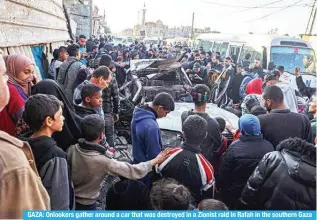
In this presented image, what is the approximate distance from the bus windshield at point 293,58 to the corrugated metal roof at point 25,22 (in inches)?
301

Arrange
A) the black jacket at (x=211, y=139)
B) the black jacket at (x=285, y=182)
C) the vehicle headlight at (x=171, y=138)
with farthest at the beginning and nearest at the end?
the vehicle headlight at (x=171, y=138), the black jacket at (x=211, y=139), the black jacket at (x=285, y=182)

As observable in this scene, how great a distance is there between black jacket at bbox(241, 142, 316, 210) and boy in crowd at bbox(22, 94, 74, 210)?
144 cm

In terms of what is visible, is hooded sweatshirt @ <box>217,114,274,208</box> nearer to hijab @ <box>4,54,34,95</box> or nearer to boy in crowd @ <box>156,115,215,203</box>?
boy in crowd @ <box>156,115,215,203</box>

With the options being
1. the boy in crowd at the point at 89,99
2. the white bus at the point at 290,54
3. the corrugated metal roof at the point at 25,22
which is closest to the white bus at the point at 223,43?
the white bus at the point at 290,54

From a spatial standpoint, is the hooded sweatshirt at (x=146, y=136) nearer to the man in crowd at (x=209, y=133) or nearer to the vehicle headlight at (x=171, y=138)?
the man in crowd at (x=209, y=133)

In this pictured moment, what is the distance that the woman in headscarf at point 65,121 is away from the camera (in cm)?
253

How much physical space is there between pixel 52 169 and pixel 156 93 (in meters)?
4.51

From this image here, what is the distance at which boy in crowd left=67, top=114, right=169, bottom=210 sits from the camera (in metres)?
2.16

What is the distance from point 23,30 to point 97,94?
260cm

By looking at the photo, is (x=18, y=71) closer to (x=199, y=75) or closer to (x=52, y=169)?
(x=52, y=169)

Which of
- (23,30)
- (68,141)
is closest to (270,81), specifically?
(68,141)

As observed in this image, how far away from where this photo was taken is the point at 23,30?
15.8 feet

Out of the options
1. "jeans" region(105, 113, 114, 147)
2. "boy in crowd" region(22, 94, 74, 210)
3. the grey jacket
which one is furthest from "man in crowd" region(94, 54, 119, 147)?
"boy in crowd" region(22, 94, 74, 210)

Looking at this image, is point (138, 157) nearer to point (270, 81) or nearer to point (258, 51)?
point (270, 81)
